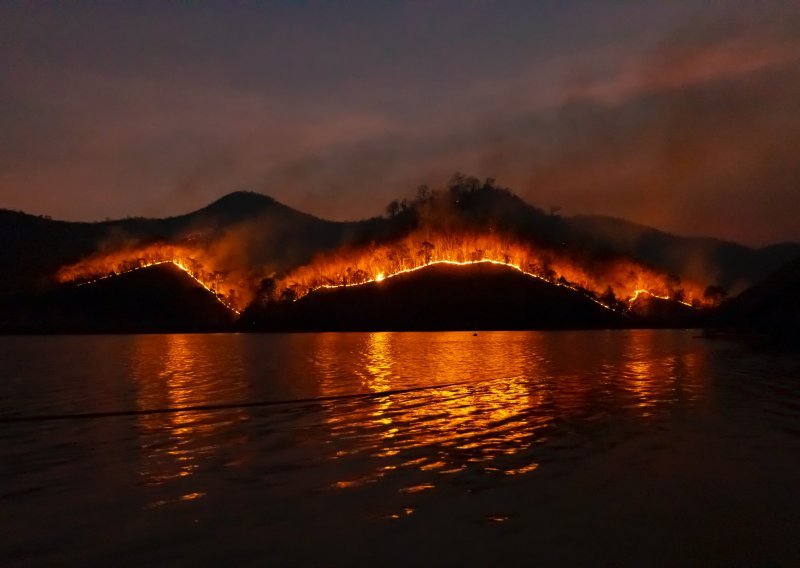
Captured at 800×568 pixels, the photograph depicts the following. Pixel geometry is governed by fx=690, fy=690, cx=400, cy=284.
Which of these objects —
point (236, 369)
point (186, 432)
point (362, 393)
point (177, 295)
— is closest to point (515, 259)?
point (177, 295)

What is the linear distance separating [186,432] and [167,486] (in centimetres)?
592

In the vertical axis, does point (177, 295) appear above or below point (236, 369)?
above

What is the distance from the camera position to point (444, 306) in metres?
130

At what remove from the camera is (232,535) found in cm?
963

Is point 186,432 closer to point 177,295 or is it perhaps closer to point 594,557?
point 594,557

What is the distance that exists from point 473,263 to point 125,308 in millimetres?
70542

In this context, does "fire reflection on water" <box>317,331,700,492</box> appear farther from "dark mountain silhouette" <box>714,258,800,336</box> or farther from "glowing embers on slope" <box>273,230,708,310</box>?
"glowing embers on slope" <box>273,230,708,310</box>

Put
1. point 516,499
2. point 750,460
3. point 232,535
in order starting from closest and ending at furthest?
point 232,535, point 516,499, point 750,460

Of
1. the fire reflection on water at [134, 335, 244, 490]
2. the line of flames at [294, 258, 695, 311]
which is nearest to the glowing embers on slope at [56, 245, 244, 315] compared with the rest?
the line of flames at [294, 258, 695, 311]

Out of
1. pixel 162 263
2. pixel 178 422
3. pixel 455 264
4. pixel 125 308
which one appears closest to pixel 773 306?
pixel 178 422

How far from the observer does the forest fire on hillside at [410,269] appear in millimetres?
142125

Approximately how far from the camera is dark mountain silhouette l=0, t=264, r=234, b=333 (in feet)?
421

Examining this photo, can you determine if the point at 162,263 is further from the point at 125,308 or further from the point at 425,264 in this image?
the point at 425,264

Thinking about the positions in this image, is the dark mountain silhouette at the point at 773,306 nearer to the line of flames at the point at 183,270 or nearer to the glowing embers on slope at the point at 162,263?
the line of flames at the point at 183,270
